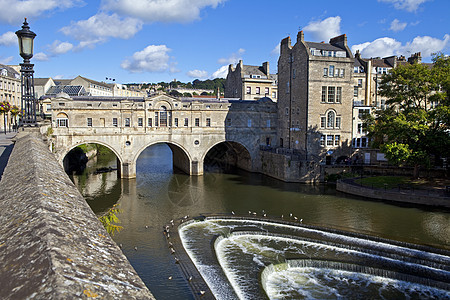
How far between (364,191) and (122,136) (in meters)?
28.3

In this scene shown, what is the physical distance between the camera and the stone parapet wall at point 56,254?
333 cm

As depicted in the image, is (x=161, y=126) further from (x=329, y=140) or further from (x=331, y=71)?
(x=331, y=71)

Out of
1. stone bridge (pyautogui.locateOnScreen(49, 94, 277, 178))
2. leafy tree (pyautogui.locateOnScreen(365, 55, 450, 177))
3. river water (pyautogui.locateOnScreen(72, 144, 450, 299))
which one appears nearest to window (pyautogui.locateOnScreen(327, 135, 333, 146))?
river water (pyautogui.locateOnScreen(72, 144, 450, 299))

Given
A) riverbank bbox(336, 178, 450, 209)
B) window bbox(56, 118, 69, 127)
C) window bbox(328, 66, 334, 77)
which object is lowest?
riverbank bbox(336, 178, 450, 209)

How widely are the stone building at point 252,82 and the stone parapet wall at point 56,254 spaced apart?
195 ft

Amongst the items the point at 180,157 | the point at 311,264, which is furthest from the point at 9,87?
the point at 311,264

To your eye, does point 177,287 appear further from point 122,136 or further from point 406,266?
point 122,136

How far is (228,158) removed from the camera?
61031 millimetres

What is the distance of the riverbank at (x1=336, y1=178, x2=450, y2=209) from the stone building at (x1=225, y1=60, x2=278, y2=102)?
98.2 ft

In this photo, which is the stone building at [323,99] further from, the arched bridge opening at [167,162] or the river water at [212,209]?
the arched bridge opening at [167,162]

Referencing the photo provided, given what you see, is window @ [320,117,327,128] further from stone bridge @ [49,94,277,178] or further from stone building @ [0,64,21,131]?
stone building @ [0,64,21,131]

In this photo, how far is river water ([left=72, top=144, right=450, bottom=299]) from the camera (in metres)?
21.5

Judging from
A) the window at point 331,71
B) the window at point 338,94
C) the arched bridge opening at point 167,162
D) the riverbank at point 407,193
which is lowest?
the riverbank at point 407,193

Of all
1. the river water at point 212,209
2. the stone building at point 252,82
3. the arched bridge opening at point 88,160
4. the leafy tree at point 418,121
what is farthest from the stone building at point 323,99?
the arched bridge opening at point 88,160
